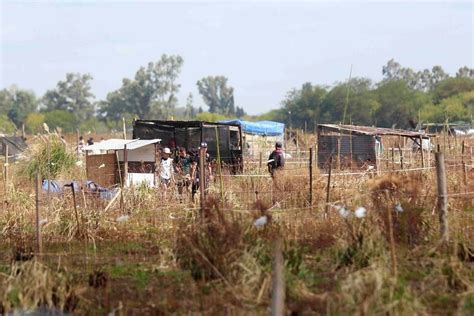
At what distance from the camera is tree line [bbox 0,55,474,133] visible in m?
54.3

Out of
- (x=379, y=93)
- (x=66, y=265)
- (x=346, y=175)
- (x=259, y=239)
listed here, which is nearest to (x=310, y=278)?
(x=259, y=239)

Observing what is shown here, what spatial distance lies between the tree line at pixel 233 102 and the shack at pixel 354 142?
2257 centimetres

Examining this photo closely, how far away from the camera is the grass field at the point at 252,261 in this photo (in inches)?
289

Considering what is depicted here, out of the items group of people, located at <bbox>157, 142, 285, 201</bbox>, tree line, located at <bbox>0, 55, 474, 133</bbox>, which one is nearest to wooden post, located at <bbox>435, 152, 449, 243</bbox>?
group of people, located at <bbox>157, 142, 285, 201</bbox>

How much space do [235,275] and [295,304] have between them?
0.89m

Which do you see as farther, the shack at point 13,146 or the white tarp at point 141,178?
the shack at point 13,146

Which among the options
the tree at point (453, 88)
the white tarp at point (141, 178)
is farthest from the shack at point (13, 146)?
the tree at point (453, 88)

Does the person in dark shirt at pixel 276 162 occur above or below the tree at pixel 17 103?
below

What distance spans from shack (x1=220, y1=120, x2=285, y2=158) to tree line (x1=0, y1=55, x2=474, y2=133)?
14.6 m

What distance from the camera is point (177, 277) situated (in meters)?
8.93

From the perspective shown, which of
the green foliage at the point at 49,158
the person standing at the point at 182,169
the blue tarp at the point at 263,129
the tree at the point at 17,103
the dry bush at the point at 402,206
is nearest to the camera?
the dry bush at the point at 402,206

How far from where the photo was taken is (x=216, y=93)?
337 feet

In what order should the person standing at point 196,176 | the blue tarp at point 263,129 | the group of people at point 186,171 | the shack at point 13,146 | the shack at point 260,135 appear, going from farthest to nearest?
the blue tarp at point 263,129 → the shack at point 260,135 → the shack at point 13,146 → the group of people at point 186,171 → the person standing at point 196,176

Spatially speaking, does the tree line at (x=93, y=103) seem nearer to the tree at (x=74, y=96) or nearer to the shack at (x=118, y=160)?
the tree at (x=74, y=96)
